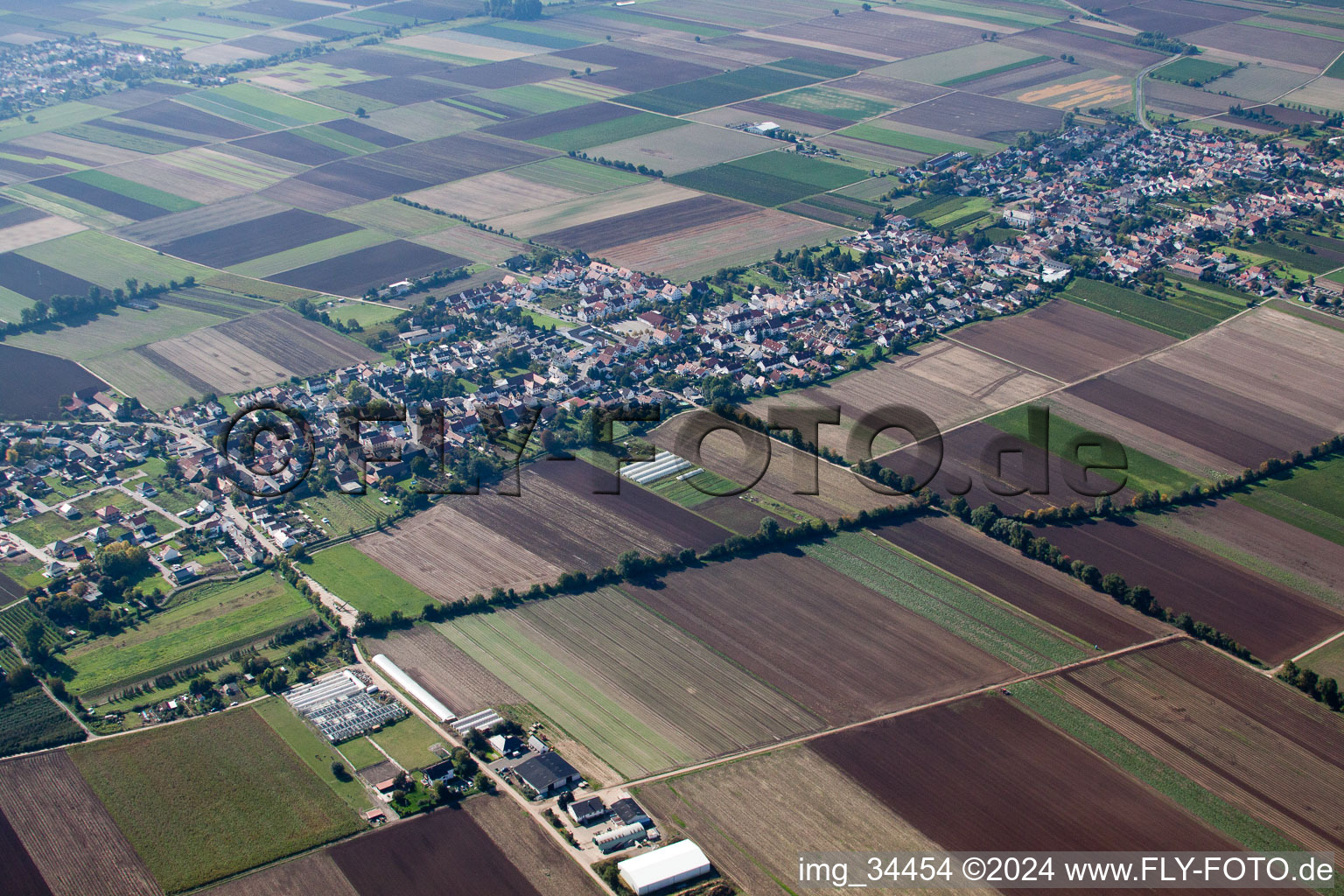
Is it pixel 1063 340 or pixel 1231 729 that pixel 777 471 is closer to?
pixel 1231 729

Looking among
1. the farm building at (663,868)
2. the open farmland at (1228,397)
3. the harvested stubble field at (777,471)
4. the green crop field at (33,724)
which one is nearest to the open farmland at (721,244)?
the harvested stubble field at (777,471)

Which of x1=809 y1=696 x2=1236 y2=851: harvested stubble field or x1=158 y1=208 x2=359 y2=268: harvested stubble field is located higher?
x1=158 y1=208 x2=359 y2=268: harvested stubble field

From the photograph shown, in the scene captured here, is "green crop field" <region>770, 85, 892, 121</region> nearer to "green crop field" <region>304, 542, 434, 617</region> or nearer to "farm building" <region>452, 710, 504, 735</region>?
"green crop field" <region>304, 542, 434, 617</region>

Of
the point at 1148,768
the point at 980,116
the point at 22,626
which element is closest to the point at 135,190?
the point at 22,626

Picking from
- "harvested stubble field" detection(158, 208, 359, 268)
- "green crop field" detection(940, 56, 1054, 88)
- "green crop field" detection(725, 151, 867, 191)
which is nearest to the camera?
"harvested stubble field" detection(158, 208, 359, 268)

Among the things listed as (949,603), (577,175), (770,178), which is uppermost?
(577,175)

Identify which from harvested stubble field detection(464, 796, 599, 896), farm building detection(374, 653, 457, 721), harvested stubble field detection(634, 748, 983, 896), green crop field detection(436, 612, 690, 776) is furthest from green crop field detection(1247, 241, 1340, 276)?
harvested stubble field detection(464, 796, 599, 896)

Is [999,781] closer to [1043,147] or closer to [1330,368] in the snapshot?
[1330,368]
